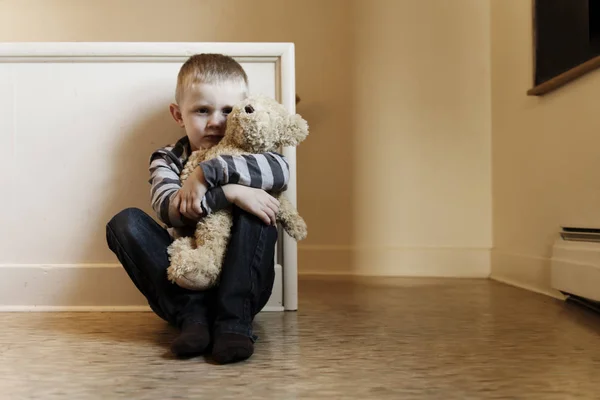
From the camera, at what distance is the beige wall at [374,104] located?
207cm

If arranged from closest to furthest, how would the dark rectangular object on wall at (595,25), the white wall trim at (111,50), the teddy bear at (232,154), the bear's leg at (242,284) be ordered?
the bear's leg at (242,284) → the teddy bear at (232,154) → the white wall trim at (111,50) → the dark rectangular object on wall at (595,25)

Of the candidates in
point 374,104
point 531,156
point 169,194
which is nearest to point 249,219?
point 169,194

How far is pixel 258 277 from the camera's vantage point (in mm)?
1009

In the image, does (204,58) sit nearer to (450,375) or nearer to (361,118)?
(450,375)

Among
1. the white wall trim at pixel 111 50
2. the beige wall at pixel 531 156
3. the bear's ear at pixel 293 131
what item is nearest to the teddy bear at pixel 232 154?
the bear's ear at pixel 293 131

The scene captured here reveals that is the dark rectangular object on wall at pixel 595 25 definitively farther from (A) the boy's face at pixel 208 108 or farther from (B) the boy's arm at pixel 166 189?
(B) the boy's arm at pixel 166 189

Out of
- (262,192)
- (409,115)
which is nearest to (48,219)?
(262,192)

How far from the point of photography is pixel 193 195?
0.99m

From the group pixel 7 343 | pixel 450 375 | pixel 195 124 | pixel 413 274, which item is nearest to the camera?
pixel 450 375

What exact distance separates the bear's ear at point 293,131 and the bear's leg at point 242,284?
169 mm

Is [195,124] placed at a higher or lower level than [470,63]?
lower

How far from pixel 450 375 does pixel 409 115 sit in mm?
1428

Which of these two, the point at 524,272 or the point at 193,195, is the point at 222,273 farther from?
the point at 524,272

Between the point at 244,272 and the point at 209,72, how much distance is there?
424 mm
